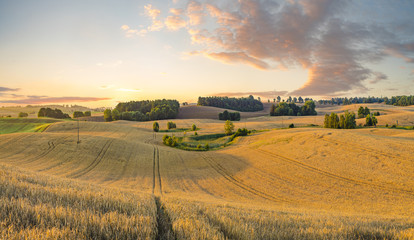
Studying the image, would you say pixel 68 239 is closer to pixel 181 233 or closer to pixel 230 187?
pixel 181 233

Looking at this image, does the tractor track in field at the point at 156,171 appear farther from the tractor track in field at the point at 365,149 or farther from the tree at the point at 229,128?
the tree at the point at 229,128

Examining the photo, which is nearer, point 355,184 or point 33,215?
point 33,215

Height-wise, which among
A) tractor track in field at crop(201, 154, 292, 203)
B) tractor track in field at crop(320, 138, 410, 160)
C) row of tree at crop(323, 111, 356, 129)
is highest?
row of tree at crop(323, 111, 356, 129)

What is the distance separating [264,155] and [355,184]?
1921 centimetres

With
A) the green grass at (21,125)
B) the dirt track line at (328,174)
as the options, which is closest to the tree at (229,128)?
the dirt track line at (328,174)

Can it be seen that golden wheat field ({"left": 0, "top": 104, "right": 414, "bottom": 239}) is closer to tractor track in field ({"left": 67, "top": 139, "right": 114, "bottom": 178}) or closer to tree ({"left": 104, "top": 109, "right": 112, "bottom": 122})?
tractor track in field ({"left": 67, "top": 139, "right": 114, "bottom": 178})

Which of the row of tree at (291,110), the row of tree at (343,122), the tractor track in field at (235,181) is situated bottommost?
the tractor track in field at (235,181)

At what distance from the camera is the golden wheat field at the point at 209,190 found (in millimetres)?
4453

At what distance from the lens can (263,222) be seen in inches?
241

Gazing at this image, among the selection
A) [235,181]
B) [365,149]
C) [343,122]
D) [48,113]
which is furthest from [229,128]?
[48,113]

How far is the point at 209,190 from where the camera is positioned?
26.6m

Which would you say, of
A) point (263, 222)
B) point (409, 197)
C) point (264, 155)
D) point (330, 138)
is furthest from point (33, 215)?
point (330, 138)

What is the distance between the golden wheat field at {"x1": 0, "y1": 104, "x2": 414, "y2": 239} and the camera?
445cm

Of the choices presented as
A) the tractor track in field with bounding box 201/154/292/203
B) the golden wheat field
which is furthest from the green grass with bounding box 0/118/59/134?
the tractor track in field with bounding box 201/154/292/203
